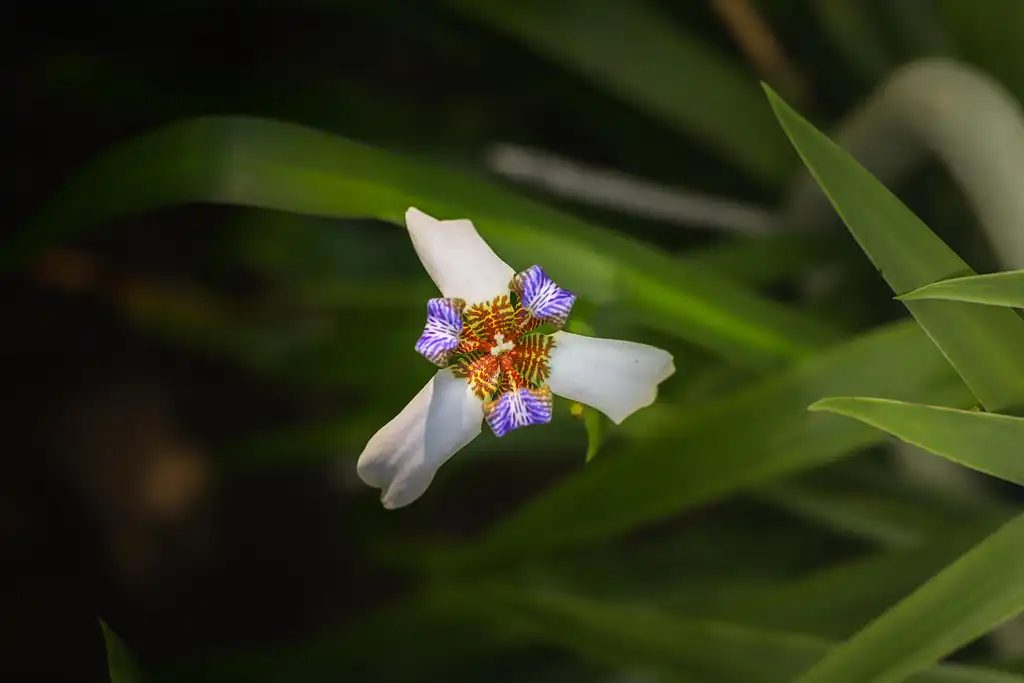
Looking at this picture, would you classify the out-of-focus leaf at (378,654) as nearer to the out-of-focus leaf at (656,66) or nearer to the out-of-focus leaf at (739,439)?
the out-of-focus leaf at (739,439)


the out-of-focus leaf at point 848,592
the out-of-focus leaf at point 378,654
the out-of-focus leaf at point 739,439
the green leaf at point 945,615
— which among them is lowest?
the green leaf at point 945,615

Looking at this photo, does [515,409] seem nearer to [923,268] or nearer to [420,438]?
[420,438]

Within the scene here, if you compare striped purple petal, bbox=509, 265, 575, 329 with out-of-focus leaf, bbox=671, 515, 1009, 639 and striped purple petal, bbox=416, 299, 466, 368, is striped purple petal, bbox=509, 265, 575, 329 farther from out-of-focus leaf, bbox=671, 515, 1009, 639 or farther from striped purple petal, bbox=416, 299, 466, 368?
out-of-focus leaf, bbox=671, 515, 1009, 639

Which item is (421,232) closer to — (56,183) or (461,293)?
(461,293)

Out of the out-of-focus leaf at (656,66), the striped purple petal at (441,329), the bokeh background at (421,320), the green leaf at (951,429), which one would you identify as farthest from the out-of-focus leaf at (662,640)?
the out-of-focus leaf at (656,66)

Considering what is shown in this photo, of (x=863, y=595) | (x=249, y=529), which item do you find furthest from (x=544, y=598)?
(x=249, y=529)
